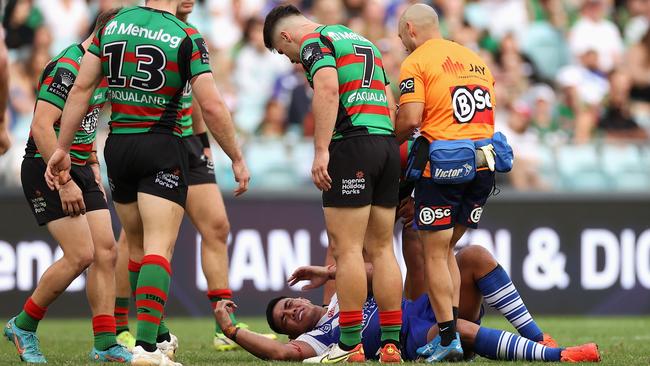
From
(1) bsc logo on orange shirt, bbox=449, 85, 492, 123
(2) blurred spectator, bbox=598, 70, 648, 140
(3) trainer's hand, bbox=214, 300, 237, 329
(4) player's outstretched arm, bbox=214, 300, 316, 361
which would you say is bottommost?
(4) player's outstretched arm, bbox=214, 300, 316, 361

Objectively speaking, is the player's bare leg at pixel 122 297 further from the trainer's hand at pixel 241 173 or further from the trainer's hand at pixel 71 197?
the trainer's hand at pixel 241 173

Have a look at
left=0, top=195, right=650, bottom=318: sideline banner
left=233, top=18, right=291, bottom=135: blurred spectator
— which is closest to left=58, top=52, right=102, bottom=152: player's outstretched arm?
→ left=0, top=195, right=650, bottom=318: sideline banner

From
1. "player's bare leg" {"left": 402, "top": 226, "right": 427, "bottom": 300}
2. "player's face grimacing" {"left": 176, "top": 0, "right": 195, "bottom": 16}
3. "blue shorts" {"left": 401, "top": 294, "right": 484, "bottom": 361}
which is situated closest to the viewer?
"blue shorts" {"left": 401, "top": 294, "right": 484, "bottom": 361}

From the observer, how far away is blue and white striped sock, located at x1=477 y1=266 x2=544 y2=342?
787 cm

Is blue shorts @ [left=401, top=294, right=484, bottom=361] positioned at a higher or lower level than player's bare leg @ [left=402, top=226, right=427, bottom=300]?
lower

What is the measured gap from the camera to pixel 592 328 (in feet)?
38.4

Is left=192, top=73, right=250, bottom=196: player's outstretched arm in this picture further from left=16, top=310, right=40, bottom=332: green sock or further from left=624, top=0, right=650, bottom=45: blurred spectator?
left=624, top=0, right=650, bottom=45: blurred spectator

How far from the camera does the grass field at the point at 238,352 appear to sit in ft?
26.5

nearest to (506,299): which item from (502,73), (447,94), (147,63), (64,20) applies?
(447,94)

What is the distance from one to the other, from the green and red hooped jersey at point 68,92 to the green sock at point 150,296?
1.43 meters

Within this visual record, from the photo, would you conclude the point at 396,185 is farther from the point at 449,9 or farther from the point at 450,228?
the point at 449,9

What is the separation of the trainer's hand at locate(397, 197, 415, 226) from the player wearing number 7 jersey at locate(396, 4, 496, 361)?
24.4 inches

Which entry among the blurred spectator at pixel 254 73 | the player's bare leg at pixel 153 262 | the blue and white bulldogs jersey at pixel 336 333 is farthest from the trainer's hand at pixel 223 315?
the blurred spectator at pixel 254 73

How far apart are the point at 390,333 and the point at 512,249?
19.8 ft
